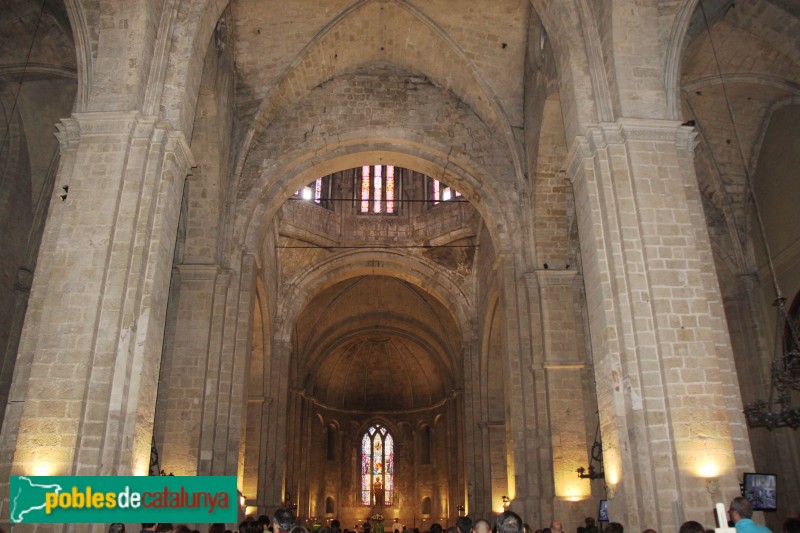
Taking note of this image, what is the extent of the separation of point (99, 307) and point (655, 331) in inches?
256

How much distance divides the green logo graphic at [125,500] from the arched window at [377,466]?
2846 cm

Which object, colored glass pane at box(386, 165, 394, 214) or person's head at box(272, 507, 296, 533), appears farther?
colored glass pane at box(386, 165, 394, 214)

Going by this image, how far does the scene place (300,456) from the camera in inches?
1089

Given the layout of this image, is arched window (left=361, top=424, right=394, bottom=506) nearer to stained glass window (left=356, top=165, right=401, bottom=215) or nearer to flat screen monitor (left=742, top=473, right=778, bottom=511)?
stained glass window (left=356, top=165, right=401, bottom=215)

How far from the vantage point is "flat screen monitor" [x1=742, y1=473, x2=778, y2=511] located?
24.6ft

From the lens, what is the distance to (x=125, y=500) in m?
4.28

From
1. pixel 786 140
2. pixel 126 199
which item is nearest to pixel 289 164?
pixel 126 199

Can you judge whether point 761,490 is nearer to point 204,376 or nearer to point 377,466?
point 204,376

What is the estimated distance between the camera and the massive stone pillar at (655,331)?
763cm

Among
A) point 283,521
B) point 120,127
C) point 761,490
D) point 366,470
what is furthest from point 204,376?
point 366,470

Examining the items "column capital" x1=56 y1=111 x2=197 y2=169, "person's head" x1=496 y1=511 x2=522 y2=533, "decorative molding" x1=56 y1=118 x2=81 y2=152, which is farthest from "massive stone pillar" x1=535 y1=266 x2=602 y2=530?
"person's head" x1=496 y1=511 x2=522 y2=533

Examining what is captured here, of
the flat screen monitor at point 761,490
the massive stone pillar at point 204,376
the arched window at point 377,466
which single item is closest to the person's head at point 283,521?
the flat screen monitor at point 761,490

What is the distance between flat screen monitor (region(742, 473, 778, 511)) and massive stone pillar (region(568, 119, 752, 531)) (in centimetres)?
16

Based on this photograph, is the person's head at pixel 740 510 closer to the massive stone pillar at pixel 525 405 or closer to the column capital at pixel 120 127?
the column capital at pixel 120 127
